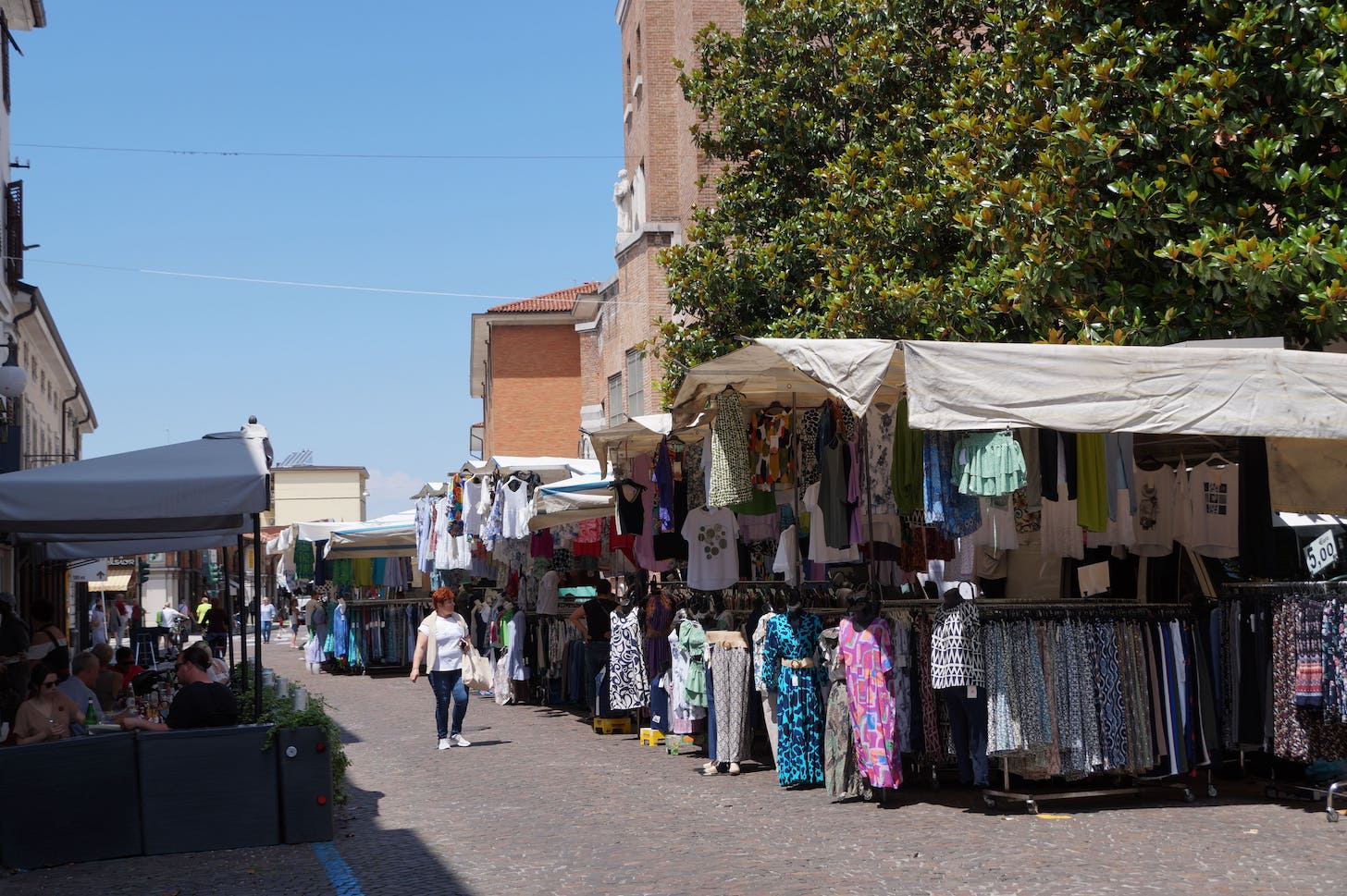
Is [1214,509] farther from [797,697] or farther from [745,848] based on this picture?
[745,848]

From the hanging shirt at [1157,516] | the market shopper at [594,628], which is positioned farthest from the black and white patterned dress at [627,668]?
the hanging shirt at [1157,516]

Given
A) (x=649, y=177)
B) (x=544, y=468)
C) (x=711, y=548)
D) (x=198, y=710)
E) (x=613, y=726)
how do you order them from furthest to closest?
(x=649, y=177), (x=544, y=468), (x=613, y=726), (x=711, y=548), (x=198, y=710)

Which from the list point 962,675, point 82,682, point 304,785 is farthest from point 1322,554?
point 82,682

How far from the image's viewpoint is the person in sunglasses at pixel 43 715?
32.7 ft

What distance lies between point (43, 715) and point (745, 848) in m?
4.90

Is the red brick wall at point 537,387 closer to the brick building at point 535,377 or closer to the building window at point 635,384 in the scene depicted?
the brick building at point 535,377

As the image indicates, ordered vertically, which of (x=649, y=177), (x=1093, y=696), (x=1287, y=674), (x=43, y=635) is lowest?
(x=1093, y=696)

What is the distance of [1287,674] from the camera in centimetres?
1020

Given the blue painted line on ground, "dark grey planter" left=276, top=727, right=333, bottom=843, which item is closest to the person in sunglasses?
"dark grey planter" left=276, top=727, right=333, bottom=843

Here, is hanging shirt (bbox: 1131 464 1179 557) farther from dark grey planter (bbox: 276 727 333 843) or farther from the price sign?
dark grey planter (bbox: 276 727 333 843)

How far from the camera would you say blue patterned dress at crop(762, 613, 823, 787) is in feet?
38.8

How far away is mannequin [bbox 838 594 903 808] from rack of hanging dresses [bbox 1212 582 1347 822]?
8.23ft

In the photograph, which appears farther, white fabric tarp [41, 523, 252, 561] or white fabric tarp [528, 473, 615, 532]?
white fabric tarp [41, 523, 252, 561]

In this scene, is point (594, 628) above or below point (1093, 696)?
above
